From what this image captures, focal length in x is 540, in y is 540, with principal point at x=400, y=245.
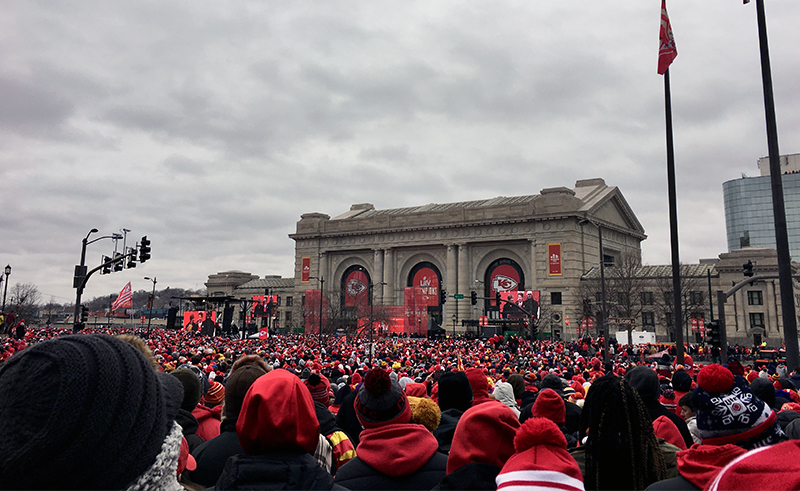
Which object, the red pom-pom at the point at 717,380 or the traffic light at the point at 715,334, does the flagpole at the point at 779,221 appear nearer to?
the traffic light at the point at 715,334

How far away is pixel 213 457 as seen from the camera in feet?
13.4

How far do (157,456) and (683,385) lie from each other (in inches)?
342

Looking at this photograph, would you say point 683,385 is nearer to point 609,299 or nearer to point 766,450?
point 766,450

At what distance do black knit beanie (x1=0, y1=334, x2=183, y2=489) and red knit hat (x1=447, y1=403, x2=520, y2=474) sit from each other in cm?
198

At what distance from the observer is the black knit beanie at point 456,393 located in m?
5.70

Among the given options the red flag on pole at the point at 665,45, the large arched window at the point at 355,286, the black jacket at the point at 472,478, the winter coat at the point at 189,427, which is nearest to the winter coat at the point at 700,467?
the black jacket at the point at 472,478

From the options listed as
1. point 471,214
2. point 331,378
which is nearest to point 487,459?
point 331,378

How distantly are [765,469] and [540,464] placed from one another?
1.02 meters

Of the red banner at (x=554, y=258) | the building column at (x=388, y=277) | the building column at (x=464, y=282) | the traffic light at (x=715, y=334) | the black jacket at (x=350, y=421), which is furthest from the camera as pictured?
the building column at (x=388, y=277)

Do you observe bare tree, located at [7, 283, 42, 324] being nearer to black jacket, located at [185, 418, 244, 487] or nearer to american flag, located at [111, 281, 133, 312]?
american flag, located at [111, 281, 133, 312]

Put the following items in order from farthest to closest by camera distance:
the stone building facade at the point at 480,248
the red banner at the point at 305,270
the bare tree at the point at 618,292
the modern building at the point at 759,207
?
1. the modern building at the point at 759,207
2. the red banner at the point at 305,270
3. the stone building facade at the point at 480,248
4. the bare tree at the point at 618,292

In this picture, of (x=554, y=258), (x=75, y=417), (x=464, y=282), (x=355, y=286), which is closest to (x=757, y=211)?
(x=554, y=258)

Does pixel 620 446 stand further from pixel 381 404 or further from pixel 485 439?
pixel 381 404

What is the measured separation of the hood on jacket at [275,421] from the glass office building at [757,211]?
601 feet
